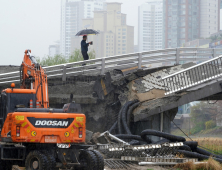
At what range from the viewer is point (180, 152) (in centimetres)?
1395

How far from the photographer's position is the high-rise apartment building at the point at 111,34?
178 m

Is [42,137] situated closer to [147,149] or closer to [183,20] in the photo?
[147,149]

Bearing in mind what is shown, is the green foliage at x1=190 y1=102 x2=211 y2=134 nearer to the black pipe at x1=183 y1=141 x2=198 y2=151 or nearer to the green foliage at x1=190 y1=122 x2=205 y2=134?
the green foliage at x1=190 y1=122 x2=205 y2=134

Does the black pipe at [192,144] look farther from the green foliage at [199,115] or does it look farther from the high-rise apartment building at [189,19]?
the high-rise apartment building at [189,19]

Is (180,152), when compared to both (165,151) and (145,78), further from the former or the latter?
(145,78)

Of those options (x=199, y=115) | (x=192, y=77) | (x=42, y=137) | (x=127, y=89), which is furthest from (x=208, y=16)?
(x=42, y=137)

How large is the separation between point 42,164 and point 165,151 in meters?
5.91

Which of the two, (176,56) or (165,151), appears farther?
(176,56)

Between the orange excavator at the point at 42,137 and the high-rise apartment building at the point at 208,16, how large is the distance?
153 metres

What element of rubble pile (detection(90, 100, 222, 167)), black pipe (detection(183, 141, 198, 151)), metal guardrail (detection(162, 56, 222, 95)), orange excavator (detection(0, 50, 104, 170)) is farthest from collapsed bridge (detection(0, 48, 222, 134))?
orange excavator (detection(0, 50, 104, 170))

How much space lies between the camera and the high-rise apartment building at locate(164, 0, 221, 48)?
154 meters

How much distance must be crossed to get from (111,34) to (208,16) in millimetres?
45396

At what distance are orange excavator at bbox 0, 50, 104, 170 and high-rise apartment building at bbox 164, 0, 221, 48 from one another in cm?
14819

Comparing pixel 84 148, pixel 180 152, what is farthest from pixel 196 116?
pixel 84 148
